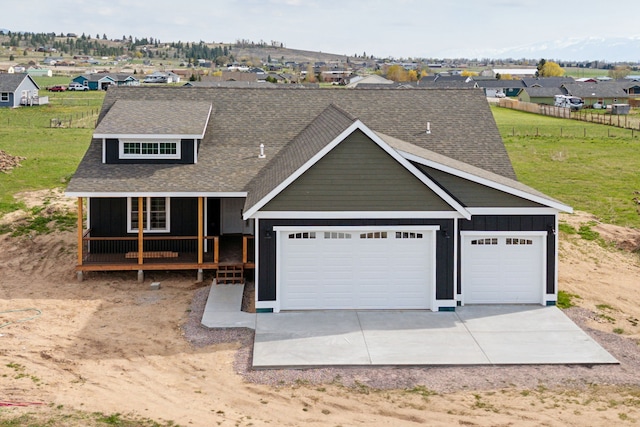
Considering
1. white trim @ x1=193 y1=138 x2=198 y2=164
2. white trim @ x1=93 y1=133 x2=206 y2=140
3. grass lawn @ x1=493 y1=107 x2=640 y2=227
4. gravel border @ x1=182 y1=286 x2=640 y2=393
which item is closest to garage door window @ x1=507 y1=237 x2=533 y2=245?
gravel border @ x1=182 y1=286 x2=640 y2=393

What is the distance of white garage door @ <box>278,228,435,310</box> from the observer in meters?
19.4

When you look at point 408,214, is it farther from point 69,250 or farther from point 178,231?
point 69,250

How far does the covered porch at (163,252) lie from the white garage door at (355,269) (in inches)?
122

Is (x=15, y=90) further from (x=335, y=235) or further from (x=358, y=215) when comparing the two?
(x=358, y=215)

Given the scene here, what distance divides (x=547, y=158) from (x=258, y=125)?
2357 cm

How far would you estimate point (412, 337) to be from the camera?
17500mm

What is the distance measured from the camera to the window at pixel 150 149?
23.9 m

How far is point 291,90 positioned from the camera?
28.2 metres

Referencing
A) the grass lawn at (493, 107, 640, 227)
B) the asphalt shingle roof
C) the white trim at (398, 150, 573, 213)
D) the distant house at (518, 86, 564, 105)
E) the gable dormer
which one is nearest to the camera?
the white trim at (398, 150, 573, 213)

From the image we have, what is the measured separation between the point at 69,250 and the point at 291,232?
9.55 meters

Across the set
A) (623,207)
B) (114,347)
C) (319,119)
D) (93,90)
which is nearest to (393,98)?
(319,119)

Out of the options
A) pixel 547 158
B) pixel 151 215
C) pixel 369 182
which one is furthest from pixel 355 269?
pixel 547 158

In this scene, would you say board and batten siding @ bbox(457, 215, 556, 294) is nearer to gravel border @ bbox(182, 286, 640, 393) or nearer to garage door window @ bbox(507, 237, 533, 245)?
garage door window @ bbox(507, 237, 533, 245)

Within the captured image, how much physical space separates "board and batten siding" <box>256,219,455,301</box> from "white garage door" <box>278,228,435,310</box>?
0.18 m
